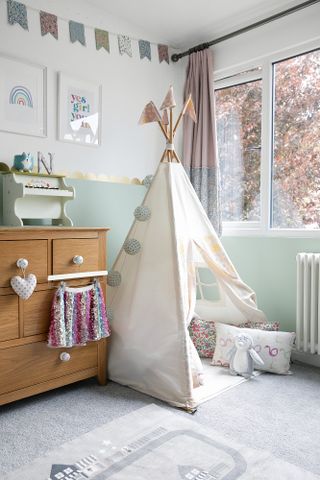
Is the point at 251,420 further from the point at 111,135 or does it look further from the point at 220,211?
the point at 111,135

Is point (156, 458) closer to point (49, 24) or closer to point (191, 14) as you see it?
point (49, 24)

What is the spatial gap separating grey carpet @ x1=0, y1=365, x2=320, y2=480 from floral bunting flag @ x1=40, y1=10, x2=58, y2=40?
2.32 m

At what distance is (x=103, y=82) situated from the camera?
10.2ft

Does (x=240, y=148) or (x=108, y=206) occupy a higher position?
(x=240, y=148)

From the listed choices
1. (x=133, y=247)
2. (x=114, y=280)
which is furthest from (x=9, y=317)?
(x=133, y=247)

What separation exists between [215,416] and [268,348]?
29.3 inches

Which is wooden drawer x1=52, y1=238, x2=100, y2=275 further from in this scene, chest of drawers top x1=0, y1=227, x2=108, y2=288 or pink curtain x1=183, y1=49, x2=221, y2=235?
pink curtain x1=183, y1=49, x2=221, y2=235

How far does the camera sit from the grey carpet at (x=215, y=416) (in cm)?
182

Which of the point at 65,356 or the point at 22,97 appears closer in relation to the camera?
the point at 65,356

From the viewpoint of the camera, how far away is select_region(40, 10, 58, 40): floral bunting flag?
2764 mm

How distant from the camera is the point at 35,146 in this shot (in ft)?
9.08

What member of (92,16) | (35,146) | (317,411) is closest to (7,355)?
(35,146)

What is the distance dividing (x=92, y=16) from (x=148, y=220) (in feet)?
5.18

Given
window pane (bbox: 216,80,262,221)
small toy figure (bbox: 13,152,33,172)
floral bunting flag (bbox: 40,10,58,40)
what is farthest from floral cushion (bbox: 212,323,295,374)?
floral bunting flag (bbox: 40,10,58,40)
